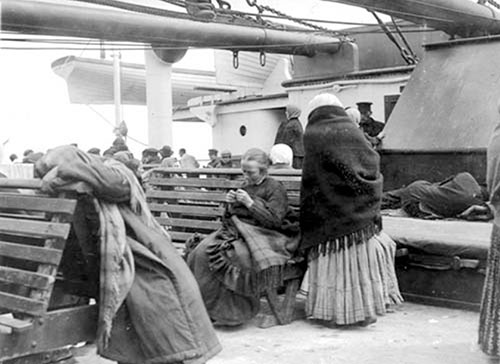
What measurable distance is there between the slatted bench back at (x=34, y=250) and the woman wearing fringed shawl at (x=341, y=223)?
7.42 ft

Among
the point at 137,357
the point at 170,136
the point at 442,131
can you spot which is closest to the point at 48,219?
the point at 137,357

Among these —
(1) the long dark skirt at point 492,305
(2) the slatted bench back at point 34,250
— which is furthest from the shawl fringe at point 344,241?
(2) the slatted bench back at point 34,250

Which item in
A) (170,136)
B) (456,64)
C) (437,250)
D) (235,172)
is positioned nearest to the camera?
(437,250)

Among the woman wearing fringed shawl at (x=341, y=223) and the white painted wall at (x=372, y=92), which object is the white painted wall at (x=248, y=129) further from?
the woman wearing fringed shawl at (x=341, y=223)

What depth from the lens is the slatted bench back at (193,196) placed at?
6.07 meters

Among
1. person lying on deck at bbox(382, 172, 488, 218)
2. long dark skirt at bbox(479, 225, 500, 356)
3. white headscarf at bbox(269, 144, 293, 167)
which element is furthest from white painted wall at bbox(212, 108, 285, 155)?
long dark skirt at bbox(479, 225, 500, 356)

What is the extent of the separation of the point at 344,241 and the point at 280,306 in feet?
2.27

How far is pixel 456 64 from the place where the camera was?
27.6ft

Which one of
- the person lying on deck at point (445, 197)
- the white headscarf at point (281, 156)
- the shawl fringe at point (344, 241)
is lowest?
the shawl fringe at point (344, 241)

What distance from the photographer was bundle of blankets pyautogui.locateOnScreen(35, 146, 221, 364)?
3.58 meters

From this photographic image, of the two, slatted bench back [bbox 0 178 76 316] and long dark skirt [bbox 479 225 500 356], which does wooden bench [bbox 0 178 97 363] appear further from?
long dark skirt [bbox 479 225 500 356]

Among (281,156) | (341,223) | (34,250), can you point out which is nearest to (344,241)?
(341,223)

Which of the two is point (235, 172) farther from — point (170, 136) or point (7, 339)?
point (170, 136)

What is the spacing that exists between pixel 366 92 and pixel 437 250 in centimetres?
653
